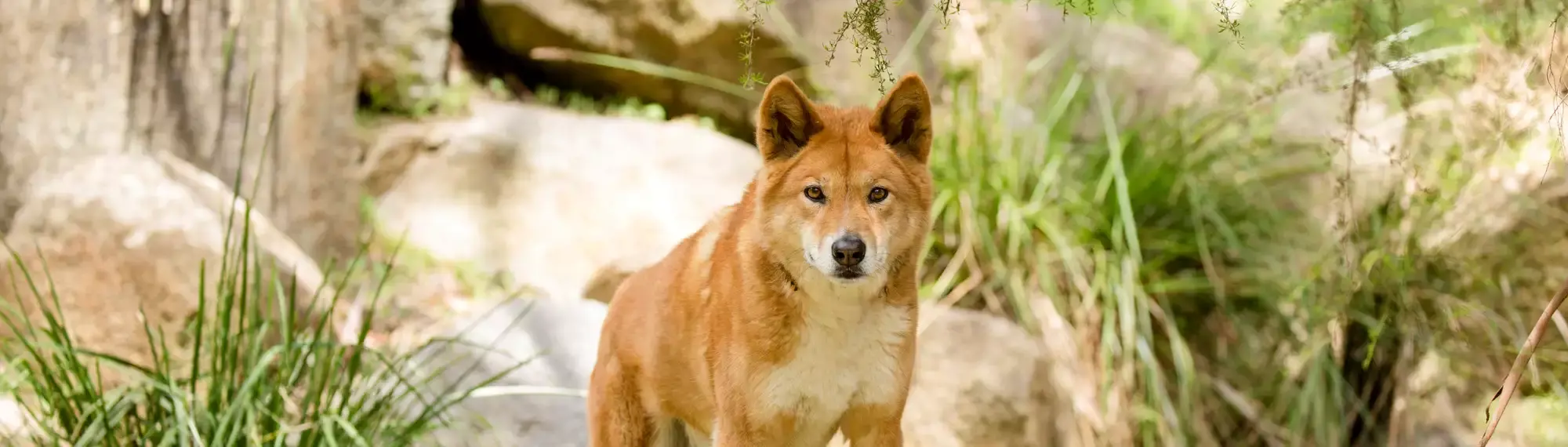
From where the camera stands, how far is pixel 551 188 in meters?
6.36

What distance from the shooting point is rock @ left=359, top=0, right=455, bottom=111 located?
6.62 m

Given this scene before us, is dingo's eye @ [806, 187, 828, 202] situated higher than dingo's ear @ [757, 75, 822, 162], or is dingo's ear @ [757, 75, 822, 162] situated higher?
dingo's ear @ [757, 75, 822, 162]

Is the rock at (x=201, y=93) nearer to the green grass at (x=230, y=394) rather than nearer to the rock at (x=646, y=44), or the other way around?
the green grass at (x=230, y=394)

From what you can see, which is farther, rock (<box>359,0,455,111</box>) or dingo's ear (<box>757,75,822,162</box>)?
rock (<box>359,0,455,111</box>)

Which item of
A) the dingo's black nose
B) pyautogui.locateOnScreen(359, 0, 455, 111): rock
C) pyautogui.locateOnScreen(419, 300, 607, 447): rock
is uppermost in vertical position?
the dingo's black nose

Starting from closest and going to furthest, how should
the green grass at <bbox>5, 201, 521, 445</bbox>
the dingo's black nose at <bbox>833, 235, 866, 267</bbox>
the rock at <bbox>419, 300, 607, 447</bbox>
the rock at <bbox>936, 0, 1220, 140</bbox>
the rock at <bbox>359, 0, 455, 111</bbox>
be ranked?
1. the dingo's black nose at <bbox>833, 235, 866, 267</bbox>
2. the green grass at <bbox>5, 201, 521, 445</bbox>
3. the rock at <bbox>419, 300, 607, 447</bbox>
4. the rock at <bbox>936, 0, 1220, 140</bbox>
5. the rock at <bbox>359, 0, 455, 111</bbox>

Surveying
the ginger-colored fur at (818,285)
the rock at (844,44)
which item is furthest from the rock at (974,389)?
the ginger-colored fur at (818,285)

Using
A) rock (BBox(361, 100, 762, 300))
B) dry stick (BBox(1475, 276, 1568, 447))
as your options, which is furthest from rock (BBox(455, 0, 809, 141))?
dry stick (BBox(1475, 276, 1568, 447))

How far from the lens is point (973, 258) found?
5.11 m

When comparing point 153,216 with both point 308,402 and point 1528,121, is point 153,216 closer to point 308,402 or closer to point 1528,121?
point 308,402

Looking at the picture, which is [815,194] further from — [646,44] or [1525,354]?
[646,44]

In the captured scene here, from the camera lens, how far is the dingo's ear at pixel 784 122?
8.67 feet

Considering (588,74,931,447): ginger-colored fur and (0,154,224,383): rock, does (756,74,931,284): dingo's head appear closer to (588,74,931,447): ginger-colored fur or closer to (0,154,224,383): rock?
(588,74,931,447): ginger-colored fur

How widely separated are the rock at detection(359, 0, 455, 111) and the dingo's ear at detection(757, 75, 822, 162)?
4507mm
